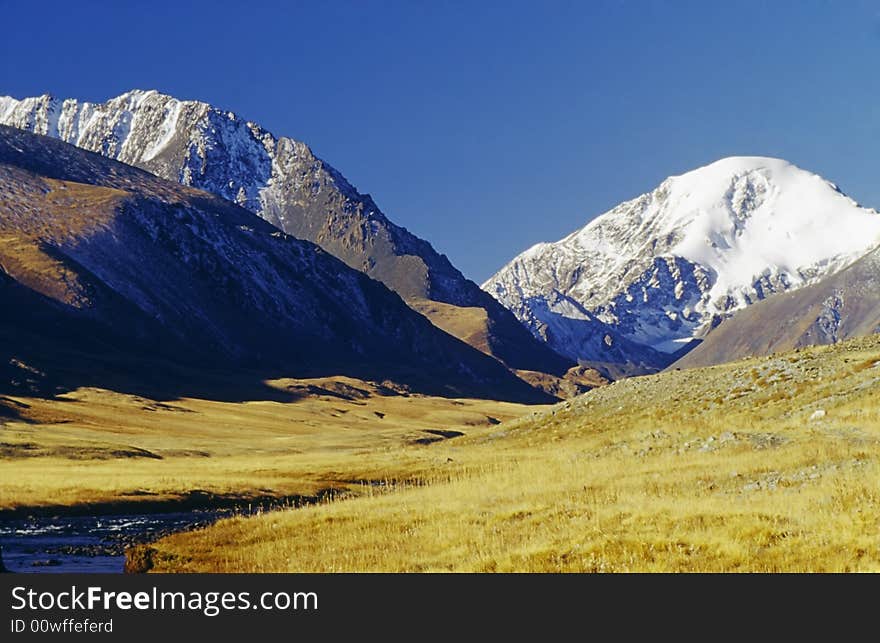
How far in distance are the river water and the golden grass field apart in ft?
8.65

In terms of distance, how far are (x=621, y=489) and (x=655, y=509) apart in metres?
7.63

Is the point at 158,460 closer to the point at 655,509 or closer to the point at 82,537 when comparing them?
the point at 82,537

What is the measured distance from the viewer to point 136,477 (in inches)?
2825

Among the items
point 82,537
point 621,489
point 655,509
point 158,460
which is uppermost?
point 158,460

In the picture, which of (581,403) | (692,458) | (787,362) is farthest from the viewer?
(581,403)

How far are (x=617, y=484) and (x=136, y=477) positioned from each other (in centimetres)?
4333

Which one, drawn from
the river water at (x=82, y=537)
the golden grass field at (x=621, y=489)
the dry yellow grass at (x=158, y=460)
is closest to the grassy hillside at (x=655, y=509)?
the golden grass field at (x=621, y=489)

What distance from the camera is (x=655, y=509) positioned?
28.6 metres

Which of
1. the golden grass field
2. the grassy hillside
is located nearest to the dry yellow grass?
the golden grass field

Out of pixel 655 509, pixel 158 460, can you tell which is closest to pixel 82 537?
pixel 655 509
